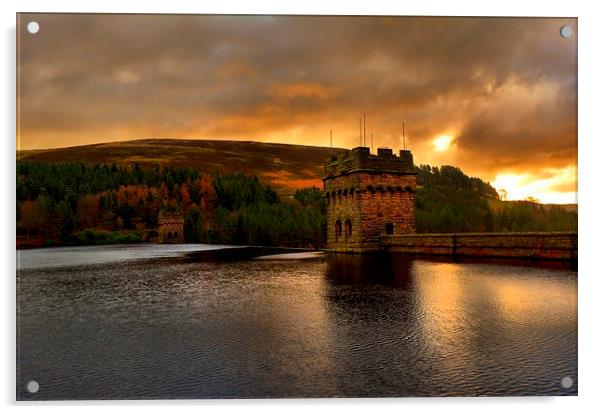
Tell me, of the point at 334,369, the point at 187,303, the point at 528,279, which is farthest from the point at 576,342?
the point at 187,303

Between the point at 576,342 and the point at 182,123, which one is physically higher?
the point at 182,123

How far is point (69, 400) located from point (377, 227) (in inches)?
464

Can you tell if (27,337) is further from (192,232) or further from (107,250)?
(192,232)

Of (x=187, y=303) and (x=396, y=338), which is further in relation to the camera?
(x=187, y=303)

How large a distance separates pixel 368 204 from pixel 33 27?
11548 mm

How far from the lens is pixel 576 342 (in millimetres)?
6469

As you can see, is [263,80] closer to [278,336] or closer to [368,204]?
[278,336]

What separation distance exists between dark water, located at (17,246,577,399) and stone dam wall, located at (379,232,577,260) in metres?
0.42

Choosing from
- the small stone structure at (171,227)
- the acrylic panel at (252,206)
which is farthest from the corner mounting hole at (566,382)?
the small stone structure at (171,227)

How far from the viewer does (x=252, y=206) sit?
9953 millimetres

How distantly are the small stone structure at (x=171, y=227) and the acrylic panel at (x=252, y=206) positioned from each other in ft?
0.16

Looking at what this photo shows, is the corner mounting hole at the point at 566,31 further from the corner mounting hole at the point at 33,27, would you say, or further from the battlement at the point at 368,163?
the corner mounting hole at the point at 33,27

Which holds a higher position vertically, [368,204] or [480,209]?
[368,204]

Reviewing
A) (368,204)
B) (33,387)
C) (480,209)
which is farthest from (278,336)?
(368,204)
